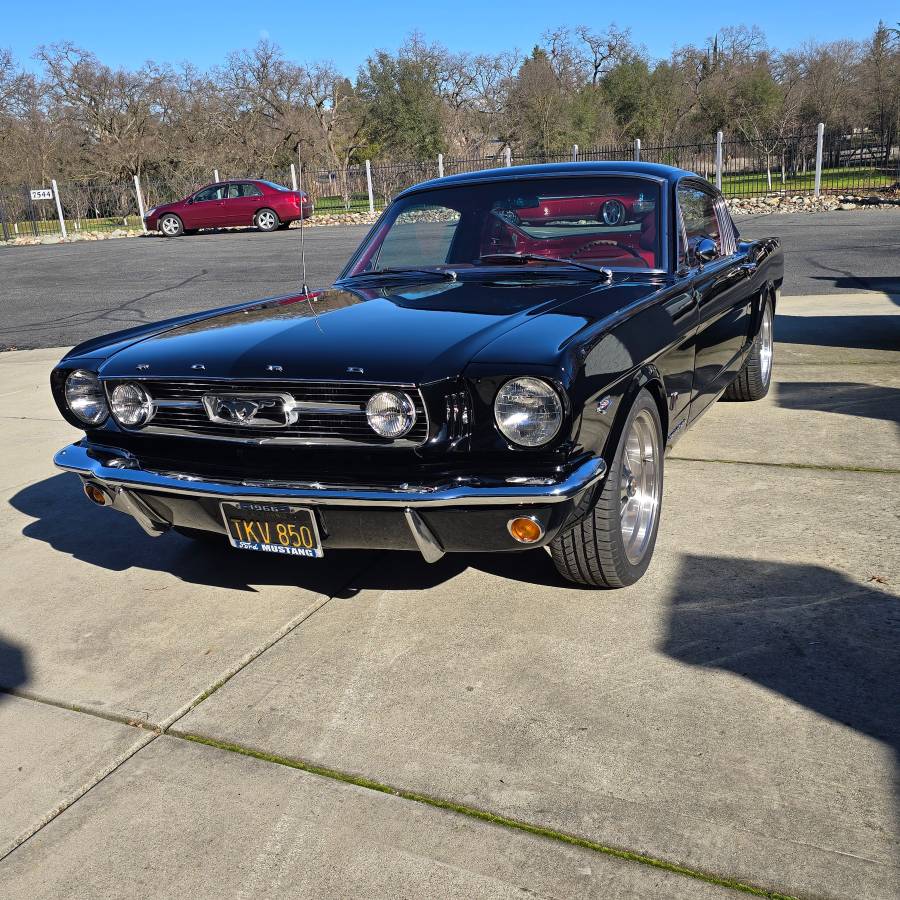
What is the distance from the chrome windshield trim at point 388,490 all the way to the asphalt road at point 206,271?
740 centimetres

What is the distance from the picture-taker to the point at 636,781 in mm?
2348

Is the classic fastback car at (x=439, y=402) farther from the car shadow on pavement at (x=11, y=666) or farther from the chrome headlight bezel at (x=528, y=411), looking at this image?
the car shadow on pavement at (x=11, y=666)

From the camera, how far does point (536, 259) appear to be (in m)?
4.11

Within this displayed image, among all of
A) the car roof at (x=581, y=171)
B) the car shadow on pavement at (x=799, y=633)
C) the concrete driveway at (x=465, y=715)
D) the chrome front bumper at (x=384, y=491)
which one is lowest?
the concrete driveway at (x=465, y=715)

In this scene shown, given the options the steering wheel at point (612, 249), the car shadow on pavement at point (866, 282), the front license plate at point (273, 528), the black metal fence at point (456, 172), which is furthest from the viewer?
the black metal fence at point (456, 172)

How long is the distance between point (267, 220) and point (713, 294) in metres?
22.6

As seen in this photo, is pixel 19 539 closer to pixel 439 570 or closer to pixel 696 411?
pixel 439 570

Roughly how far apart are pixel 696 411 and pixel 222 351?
2.31m

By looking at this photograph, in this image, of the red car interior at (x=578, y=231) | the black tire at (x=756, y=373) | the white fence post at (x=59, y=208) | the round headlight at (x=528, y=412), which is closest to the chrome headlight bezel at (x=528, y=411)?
the round headlight at (x=528, y=412)

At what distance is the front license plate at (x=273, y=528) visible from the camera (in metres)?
3.00

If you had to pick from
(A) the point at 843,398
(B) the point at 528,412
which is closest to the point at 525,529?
(B) the point at 528,412

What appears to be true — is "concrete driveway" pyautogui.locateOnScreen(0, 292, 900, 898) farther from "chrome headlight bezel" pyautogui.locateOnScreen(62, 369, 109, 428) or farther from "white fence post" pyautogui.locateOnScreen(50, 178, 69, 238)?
"white fence post" pyautogui.locateOnScreen(50, 178, 69, 238)

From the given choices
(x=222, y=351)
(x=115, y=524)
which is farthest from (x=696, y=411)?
→ (x=115, y=524)

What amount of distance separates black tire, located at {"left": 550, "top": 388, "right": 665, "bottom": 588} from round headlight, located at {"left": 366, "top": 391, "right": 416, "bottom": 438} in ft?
2.01
